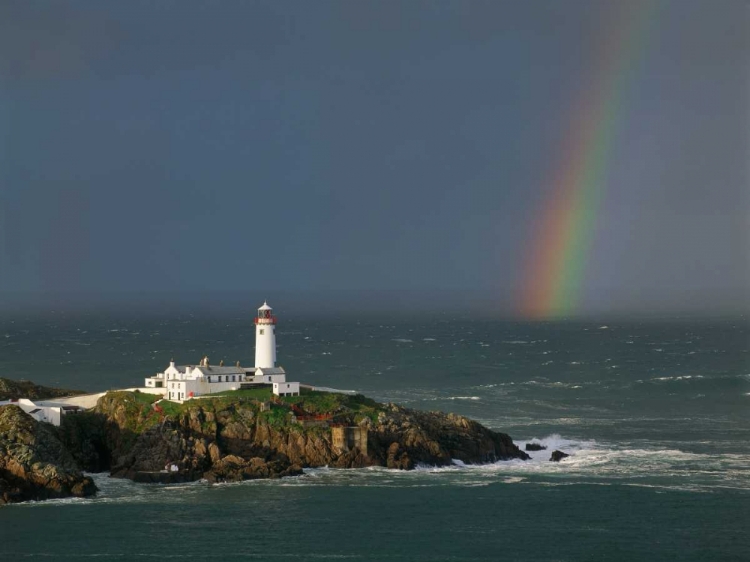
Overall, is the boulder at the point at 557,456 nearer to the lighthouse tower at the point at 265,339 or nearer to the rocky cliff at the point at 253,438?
the rocky cliff at the point at 253,438

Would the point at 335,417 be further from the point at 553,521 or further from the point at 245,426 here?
the point at 553,521

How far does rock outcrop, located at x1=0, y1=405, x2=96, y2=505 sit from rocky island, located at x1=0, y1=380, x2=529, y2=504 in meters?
0.08

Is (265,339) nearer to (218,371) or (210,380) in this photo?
(218,371)

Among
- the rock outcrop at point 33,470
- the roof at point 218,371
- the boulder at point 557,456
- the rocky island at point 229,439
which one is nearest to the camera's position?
the rock outcrop at point 33,470

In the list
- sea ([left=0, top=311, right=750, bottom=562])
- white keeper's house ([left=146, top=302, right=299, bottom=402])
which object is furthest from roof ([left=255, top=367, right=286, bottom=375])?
sea ([left=0, top=311, right=750, bottom=562])

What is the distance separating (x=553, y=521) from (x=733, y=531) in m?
9.96

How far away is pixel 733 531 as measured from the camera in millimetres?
70250

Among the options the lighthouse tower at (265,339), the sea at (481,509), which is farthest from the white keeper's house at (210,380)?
the sea at (481,509)

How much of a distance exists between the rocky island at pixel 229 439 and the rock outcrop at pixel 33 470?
78 mm

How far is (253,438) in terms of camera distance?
8656cm

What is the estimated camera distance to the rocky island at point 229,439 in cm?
8094

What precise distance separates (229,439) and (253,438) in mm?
1644

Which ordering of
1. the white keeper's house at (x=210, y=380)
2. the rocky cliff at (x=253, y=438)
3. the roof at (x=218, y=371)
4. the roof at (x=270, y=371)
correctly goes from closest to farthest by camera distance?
the rocky cliff at (x=253, y=438), the white keeper's house at (x=210, y=380), the roof at (x=218, y=371), the roof at (x=270, y=371)

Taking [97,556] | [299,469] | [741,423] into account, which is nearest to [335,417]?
[299,469]
